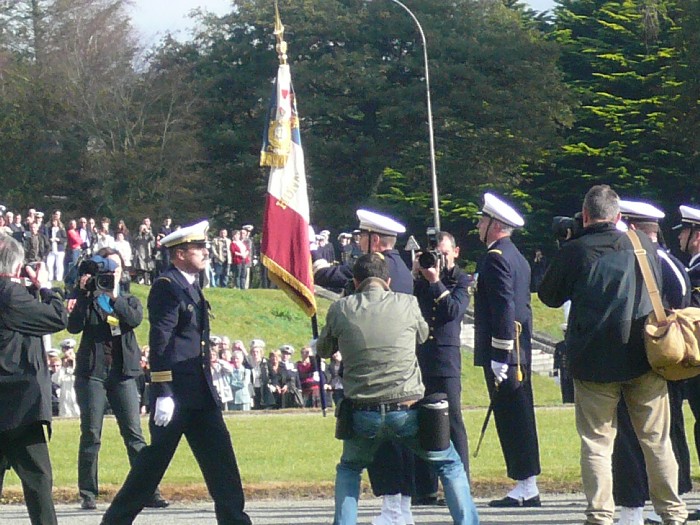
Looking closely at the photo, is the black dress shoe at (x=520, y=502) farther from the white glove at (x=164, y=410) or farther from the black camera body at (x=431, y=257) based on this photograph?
the white glove at (x=164, y=410)

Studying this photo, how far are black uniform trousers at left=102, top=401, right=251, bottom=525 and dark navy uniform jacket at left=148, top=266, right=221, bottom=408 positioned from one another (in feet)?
0.40

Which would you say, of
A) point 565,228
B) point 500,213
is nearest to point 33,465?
point 565,228

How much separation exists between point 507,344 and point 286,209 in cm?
223

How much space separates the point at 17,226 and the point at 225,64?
100 feet

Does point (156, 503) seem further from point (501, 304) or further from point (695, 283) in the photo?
point (695, 283)

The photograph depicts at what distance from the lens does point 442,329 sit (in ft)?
35.8

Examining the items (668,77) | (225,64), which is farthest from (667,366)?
(225,64)

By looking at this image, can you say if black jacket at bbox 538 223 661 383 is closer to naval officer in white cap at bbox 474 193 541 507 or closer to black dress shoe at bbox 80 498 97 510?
naval officer in white cap at bbox 474 193 541 507

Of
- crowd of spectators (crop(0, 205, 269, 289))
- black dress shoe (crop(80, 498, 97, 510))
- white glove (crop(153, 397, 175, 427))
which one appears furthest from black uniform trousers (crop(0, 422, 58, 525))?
crowd of spectators (crop(0, 205, 269, 289))

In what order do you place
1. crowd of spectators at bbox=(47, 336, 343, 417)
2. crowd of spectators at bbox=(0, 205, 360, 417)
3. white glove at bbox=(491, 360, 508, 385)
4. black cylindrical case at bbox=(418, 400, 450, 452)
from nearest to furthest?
black cylindrical case at bbox=(418, 400, 450, 452) → white glove at bbox=(491, 360, 508, 385) → crowd of spectators at bbox=(0, 205, 360, 417) → crowd of spectators at bbox=(47, 336, 343, 417)

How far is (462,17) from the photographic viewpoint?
64.8 meters

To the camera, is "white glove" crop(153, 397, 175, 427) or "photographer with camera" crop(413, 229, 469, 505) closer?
"white glove" crop(153, 397, 175, 427)

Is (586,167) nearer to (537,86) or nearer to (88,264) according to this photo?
(537,86)

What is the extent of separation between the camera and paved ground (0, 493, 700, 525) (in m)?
10.3
